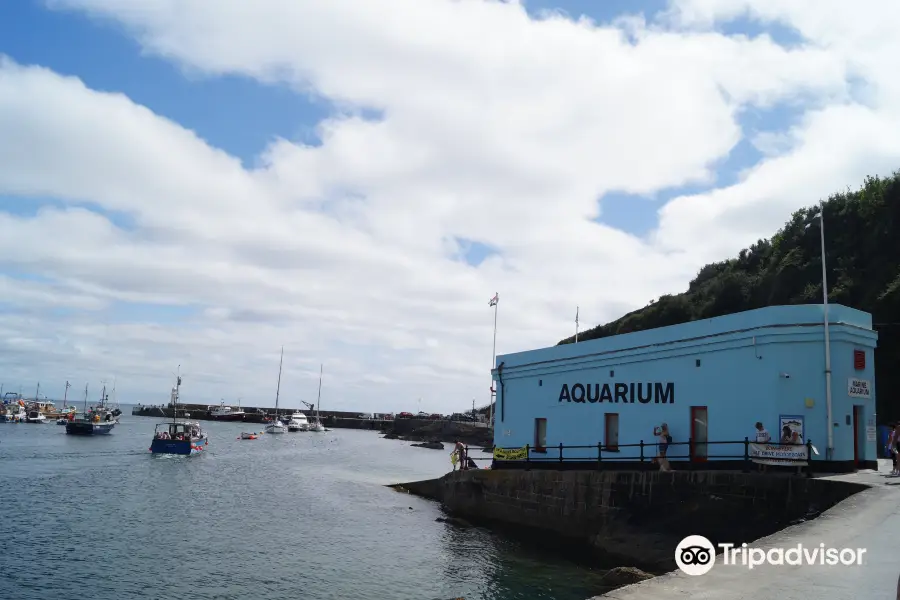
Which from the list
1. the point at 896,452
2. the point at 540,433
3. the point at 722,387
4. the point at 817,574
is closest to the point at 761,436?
the point at 722,387

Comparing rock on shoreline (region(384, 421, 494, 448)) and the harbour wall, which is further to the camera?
rock on shoreline (region(384, 421, 494, 448))

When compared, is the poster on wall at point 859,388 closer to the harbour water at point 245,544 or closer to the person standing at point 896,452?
the person standing at point 896,452

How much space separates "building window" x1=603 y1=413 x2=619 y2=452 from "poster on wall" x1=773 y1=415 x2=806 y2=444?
7023mm

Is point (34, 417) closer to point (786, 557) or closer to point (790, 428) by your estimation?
point (790, 428)

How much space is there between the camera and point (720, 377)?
22375 mm

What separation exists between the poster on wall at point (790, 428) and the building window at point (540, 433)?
1163 cm

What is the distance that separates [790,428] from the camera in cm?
2020

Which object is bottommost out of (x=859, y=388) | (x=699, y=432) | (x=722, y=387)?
(x=699, y=432)

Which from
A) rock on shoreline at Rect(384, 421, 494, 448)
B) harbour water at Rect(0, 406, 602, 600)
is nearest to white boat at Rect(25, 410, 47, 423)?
rock on shoreline at Rect(384, 421, 494, 448)

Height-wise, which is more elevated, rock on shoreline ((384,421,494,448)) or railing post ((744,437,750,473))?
railing post ((744,437,750,473))

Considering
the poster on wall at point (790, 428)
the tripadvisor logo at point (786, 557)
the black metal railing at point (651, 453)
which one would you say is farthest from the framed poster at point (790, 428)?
the tripadvisor logo at point (786, 557)

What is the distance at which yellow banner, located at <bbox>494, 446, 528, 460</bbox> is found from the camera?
30031 millimetres

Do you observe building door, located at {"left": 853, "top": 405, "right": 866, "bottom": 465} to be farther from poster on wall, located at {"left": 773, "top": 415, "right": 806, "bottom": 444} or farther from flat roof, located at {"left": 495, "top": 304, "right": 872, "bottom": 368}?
flat roof, located at {"left": 495, "top": 304, "right": 872, "bottom": 368}

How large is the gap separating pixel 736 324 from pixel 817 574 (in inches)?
475
